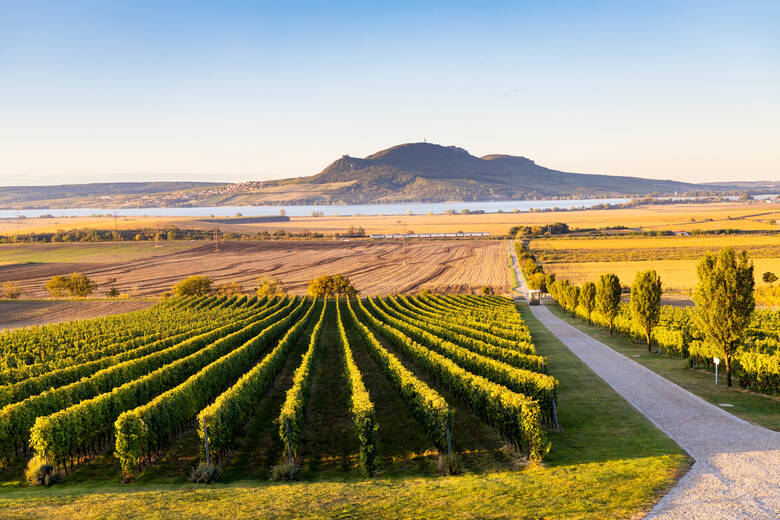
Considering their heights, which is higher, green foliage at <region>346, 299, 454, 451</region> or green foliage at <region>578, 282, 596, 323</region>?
green foliage at <region>346, 299, 454, 451</region>

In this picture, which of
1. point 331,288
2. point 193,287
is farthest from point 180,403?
point 193,287

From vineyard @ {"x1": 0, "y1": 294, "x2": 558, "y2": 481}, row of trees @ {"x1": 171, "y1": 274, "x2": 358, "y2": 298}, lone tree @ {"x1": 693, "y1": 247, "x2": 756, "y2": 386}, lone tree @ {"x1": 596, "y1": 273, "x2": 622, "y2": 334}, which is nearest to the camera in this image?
vineyard @ {"x1": 0, "y1": 294, "x2": 558, "y2": 481}

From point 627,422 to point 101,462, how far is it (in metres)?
20.8

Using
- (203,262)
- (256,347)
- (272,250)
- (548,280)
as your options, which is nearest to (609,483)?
(256,347)

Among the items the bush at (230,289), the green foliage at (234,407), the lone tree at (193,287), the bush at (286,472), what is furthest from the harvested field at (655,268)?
the bush at (286,472)

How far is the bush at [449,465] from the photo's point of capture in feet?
61.9

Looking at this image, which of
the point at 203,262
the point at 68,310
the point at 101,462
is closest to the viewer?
the point at 101,462

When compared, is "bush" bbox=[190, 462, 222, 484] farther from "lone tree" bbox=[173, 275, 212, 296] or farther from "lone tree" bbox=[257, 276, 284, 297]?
"lone tree" bbox=[173, 275, 212, 296]

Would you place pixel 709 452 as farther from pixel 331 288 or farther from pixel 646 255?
pixel 646 255

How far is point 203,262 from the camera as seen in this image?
5842 inches

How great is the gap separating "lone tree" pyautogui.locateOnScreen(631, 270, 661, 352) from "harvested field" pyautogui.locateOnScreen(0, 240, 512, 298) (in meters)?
61.0

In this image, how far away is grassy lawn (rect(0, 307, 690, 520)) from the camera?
48.4 ft

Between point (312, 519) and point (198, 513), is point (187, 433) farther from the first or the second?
point (312, 519)

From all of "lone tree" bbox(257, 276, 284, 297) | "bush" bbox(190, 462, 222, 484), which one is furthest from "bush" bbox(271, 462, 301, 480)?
"lone tree" bbox(257, 276, 284, 297)
